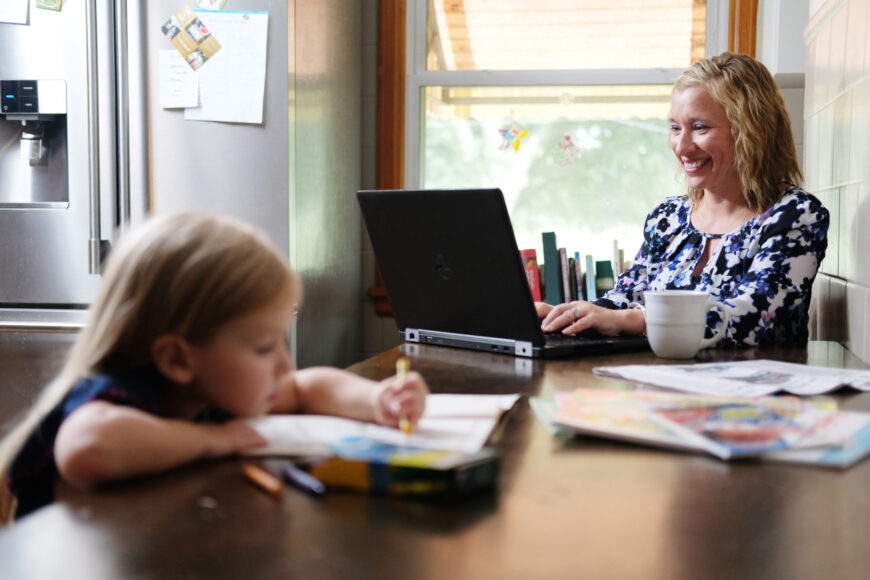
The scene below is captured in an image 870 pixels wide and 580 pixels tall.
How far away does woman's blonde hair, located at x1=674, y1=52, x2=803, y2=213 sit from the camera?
6.12 ft

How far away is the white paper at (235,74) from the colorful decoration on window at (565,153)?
107cm

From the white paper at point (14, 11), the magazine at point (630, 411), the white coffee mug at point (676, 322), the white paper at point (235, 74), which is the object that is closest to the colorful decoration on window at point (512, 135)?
the white paper at point (235, 74)

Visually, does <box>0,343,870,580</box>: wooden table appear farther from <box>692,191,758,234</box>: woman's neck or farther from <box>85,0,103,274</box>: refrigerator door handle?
<box>85,0,103,274</box>: refrigerator door handle

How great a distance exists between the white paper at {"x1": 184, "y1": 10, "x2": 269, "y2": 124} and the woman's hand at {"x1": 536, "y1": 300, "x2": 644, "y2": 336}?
1220 mm

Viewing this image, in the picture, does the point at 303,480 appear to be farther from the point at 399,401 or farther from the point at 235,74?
Result: the point at 235,74

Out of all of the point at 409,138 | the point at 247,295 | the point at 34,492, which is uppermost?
the point at 409,138

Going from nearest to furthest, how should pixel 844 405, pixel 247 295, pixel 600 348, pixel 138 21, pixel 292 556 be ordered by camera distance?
1. pixel 292 556
2. pixel 247 295
3. pixel 844 405
4. pixel 600 348
5. pixel 138 21

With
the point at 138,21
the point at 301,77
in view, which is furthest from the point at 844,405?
the point at 138,21

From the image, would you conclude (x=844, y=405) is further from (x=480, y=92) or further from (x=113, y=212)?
(x=480, y=92)

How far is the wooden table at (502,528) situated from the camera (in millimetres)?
505

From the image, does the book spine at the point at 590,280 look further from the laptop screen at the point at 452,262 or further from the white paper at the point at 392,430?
the white paper at the point at 392,430

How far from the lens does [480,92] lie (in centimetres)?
312

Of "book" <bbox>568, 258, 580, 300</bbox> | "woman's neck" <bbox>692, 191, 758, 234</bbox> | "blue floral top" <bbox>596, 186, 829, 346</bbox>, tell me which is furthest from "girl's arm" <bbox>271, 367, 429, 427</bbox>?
"book" <bbox>568, 258, 580, 300</bbox>

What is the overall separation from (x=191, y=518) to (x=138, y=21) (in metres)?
2.13
